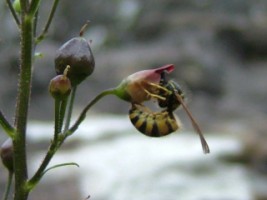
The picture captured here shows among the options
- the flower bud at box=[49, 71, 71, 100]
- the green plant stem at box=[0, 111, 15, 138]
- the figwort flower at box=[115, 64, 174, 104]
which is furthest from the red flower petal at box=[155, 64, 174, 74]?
the green plant stem at box=[0, 111, 15, 138]

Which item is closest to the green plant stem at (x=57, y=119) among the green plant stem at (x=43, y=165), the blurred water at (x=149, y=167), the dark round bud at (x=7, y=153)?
the green plant stem at (x=43, y=165)

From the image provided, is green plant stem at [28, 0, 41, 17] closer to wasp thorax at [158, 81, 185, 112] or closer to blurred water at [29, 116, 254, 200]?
wasp thorax at [158, 81, 185, 112]

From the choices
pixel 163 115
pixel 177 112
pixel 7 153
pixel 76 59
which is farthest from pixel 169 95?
pixel 177 112

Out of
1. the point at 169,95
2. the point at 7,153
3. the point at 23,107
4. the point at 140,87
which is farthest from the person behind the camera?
the point at 7,153

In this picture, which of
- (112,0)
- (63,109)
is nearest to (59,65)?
(63,109)

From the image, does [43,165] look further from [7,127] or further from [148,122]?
[148,122]
